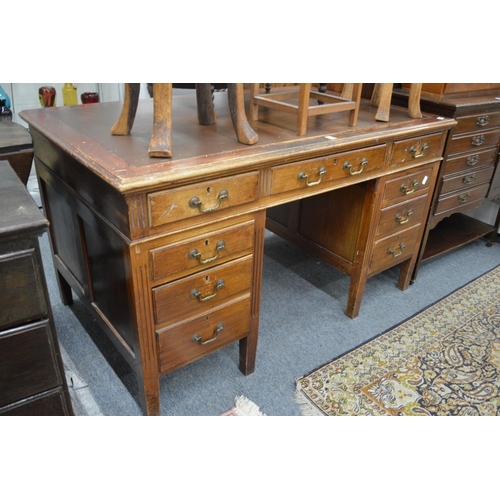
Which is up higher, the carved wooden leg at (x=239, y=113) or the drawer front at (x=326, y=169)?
the carved wooden leg at (x=239, y=113)

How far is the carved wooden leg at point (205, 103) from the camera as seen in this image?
1.56 meters

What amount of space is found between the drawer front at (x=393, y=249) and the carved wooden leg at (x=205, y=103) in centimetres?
97

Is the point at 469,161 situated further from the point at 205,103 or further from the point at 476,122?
the point at 205,103

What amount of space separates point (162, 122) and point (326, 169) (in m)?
0.63

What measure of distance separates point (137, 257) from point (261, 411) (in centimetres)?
80

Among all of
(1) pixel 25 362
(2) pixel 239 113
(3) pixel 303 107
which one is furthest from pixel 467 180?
(1) pixel 25 362

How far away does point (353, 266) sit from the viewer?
2127 mm

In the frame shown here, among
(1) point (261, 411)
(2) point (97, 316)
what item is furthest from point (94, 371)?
(1) point (261, 411)

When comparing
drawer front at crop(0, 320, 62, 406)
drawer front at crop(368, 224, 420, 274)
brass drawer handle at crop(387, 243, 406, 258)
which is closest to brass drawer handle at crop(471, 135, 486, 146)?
drawer front at crop(368, 224, 420, 274)

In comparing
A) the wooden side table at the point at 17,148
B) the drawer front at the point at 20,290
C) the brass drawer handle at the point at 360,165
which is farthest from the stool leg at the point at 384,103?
the drawer front at the point at 20,290

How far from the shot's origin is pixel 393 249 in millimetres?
2191

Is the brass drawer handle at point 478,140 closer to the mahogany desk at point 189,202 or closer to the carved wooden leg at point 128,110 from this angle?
the mahogany desk at point 189,202

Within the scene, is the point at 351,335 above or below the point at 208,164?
below

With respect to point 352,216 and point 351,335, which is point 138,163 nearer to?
point 352,216
